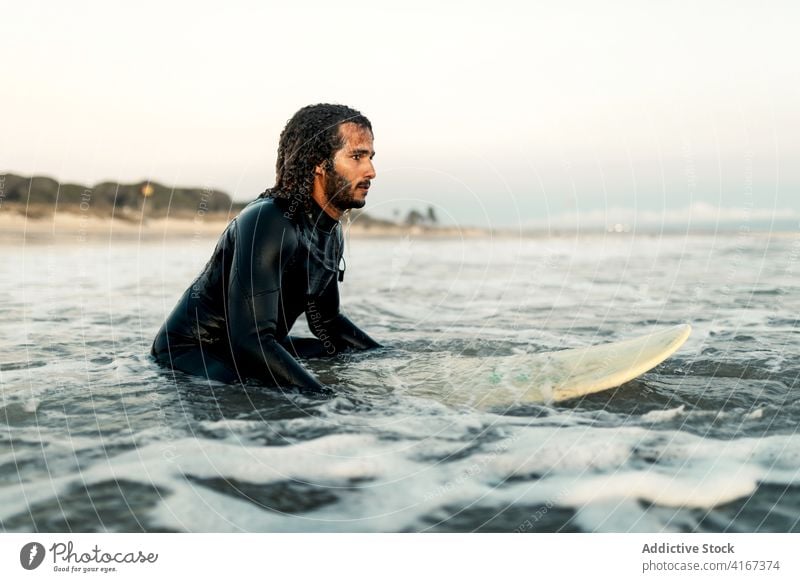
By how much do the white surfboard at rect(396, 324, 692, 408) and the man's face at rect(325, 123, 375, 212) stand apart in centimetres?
132

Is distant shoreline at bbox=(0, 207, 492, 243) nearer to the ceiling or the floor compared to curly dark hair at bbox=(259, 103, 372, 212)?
nearer to the floor

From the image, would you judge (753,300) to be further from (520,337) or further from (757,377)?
(757,377)

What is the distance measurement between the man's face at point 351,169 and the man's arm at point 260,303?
517mm

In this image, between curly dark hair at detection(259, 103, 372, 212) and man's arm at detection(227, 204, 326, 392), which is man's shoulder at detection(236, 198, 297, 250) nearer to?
man's arm at detection(227, 204, 326, 392)

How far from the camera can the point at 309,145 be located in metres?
4.51

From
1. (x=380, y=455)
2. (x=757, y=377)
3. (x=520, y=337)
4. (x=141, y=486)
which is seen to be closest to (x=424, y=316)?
(x=520, y=337)

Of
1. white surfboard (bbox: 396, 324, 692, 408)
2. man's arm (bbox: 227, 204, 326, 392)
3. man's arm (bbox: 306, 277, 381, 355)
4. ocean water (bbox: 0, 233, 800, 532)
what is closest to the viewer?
ocean water (bbox: 0, 233, 800, 532)

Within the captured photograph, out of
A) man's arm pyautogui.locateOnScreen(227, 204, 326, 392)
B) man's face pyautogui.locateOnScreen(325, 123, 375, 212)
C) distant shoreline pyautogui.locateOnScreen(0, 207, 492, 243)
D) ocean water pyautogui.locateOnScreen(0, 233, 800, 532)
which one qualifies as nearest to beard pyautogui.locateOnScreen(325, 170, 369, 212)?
man's face pyautogui.locateOnScreen(325, 123, 375, 212)

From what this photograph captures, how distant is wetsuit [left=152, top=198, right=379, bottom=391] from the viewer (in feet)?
13.6

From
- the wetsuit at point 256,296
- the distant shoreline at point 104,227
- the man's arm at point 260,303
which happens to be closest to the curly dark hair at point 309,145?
the wetsuit at point 256,296

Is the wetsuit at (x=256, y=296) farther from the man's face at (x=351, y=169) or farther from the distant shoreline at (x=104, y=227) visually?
the distant shoreline at (x=104, y=227)

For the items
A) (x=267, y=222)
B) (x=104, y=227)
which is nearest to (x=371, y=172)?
(x=267, y=222)

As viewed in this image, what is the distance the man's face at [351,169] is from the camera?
4500 mm

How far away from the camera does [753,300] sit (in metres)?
9.34
